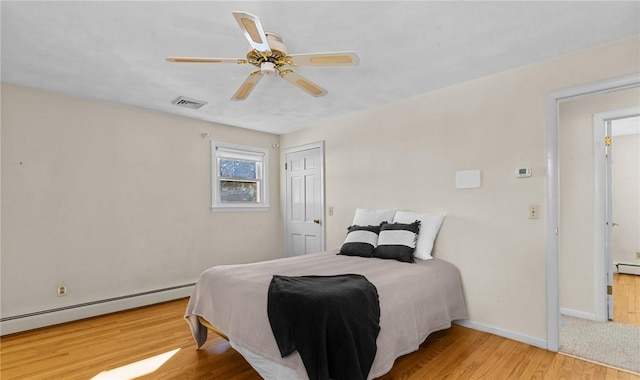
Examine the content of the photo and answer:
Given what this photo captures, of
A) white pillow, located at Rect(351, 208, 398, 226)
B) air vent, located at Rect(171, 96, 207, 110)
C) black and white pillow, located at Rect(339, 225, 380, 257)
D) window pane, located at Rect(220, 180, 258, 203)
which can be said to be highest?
air vent, located at Rect(171, 96, 207, 110)

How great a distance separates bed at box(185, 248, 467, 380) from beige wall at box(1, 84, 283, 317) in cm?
170

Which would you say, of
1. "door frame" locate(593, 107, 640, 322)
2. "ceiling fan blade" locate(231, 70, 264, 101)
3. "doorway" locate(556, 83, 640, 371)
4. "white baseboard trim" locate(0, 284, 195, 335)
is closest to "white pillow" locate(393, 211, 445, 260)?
"doorway" locate(556, 83, 640, 371)

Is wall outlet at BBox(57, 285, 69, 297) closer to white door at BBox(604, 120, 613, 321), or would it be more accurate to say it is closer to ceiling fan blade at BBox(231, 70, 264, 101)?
ceiling fan blade at BBox(231, 70, 264, 101)

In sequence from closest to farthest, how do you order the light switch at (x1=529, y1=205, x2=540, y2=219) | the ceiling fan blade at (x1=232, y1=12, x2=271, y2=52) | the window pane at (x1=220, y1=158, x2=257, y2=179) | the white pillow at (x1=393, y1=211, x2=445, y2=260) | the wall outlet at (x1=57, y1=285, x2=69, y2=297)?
the ceiling fan blade at (x1=232, y1=12, x2=271, y2=52), the light switch at (x1=529, y1=205, x2=540, y2=219), the white pillow at (x1=393, y1=211, x2=445, y2=260), the wall outlet at (x1=57, y1=285, x2=69, y2=297), the window pane at (x1=220, y1=158, x2=257, y2=179)

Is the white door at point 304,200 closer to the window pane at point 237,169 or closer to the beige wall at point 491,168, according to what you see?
the window pane at point 237,169

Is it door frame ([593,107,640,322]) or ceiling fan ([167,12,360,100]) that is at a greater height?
ceiling fan ([167,12,360,100])

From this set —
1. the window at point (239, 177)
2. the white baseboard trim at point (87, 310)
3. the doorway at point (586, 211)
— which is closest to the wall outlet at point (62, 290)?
the white baseboard trim at point (87, 310)

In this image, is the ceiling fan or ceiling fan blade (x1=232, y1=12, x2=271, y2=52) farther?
the ceiling fan

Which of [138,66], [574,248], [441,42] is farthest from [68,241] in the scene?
[574,248]

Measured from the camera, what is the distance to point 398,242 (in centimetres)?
318

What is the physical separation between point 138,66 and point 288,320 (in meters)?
2.49

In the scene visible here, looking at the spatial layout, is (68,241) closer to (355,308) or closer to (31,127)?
(31,127)

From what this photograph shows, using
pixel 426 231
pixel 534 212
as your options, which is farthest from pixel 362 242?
pixel 534 212

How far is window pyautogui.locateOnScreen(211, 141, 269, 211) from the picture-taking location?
472cm
